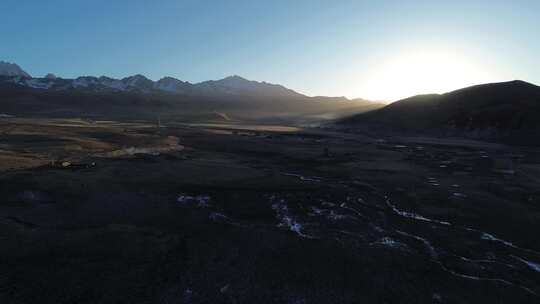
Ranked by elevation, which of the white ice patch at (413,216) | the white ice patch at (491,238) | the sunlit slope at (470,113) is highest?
the sunlit slope at (470,113)

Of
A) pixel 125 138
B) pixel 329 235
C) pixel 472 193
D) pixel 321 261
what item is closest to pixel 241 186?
pixel 329 235

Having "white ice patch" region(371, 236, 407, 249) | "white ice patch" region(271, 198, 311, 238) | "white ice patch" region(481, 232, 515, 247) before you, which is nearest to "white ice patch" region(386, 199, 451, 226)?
"white ice patch" region(481, 232, 515, 247)

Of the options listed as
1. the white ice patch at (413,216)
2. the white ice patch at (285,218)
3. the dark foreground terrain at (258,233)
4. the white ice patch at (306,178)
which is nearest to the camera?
the dark foreground terrain at (258,233)

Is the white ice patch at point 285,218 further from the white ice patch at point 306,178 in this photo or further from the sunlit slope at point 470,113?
the sunlit slope at point 470,113

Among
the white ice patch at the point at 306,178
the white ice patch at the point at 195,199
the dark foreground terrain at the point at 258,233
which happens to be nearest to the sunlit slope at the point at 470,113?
the dark foreground terrain at the point at 258,233

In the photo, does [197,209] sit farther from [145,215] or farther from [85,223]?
[85,223]

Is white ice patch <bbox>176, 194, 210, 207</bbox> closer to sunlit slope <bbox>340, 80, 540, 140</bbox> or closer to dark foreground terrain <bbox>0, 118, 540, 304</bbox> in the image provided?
dark foreground terrain <bbox>0, 118, 540, 304</bbox>

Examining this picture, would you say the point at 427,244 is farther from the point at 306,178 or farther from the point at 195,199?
the point at 306,178

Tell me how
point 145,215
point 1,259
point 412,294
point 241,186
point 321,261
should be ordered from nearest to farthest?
point 412,294 → point 1,259 → point 321,261 → point 145,215 → point 241,186
